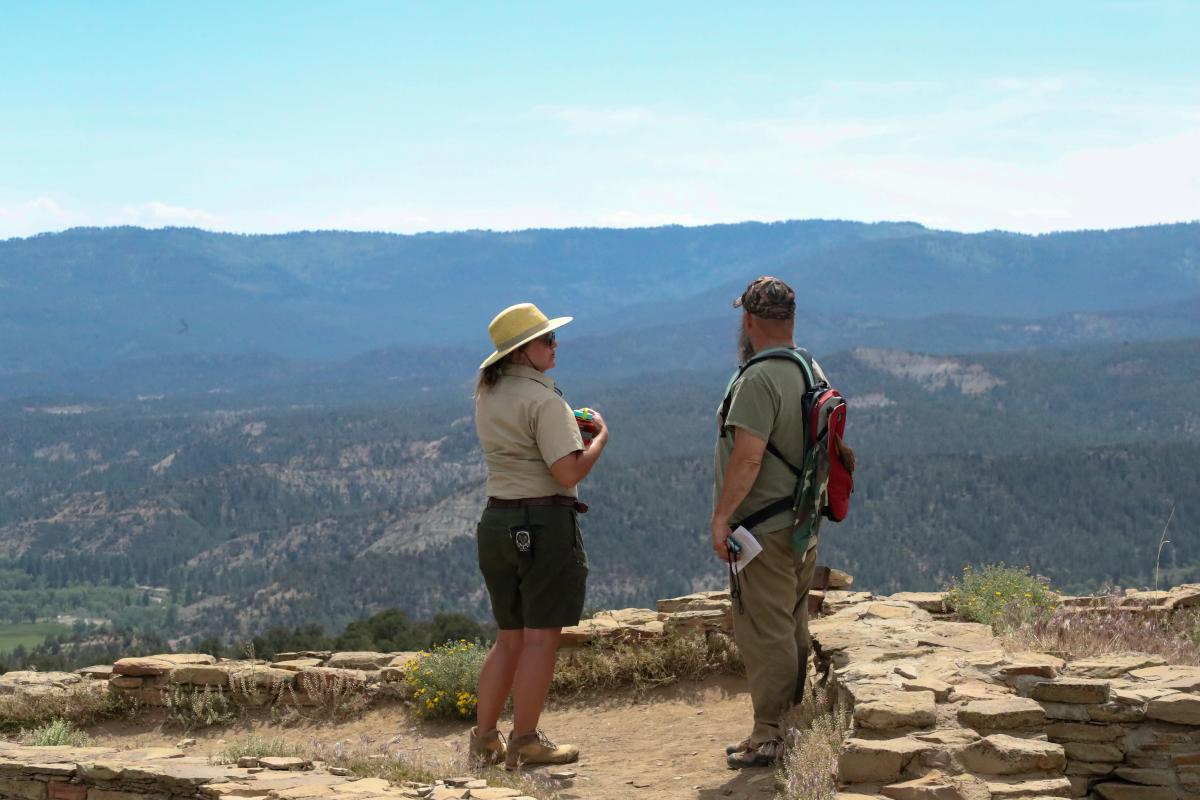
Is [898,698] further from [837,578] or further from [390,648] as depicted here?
[390,648]

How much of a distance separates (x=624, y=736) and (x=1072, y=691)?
3207mm

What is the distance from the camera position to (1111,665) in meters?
7.35

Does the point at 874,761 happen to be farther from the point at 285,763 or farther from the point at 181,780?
the point at 181,780

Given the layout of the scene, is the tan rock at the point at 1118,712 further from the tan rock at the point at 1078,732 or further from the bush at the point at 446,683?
the bush at the point at 446,683

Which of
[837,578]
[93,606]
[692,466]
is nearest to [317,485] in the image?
[93,606]

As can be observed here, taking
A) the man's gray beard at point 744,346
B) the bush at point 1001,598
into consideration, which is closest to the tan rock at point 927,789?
the man's gray beard at point 744,346

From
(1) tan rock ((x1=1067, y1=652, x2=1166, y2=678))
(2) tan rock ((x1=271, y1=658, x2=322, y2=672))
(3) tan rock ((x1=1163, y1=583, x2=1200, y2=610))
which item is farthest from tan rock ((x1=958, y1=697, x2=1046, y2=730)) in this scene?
(2) tan rock ((x1=271, y1=658, x2=322, y2=672))

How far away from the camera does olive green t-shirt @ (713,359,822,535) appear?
724 cm

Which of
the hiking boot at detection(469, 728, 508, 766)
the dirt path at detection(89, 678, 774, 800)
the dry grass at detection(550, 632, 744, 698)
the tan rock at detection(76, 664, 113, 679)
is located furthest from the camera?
the tan rock at detection(76, 664, 113, 679)

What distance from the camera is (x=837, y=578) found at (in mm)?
11797

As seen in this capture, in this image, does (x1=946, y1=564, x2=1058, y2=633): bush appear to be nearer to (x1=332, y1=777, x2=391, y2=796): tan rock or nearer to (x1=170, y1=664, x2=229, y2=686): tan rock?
(x1=332, y1=777, x2=391, y2=796): tan rock

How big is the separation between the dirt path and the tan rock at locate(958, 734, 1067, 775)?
1.26 m

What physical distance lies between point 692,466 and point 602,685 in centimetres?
7676

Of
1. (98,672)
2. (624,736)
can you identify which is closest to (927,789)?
(624,736)
